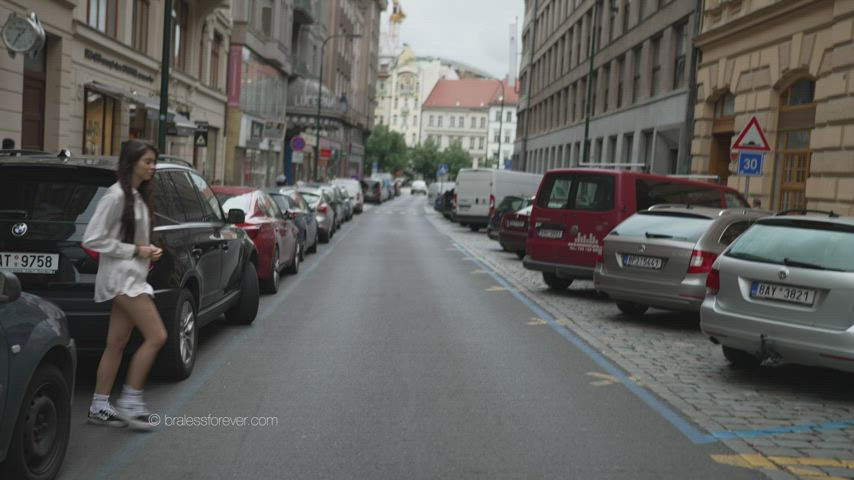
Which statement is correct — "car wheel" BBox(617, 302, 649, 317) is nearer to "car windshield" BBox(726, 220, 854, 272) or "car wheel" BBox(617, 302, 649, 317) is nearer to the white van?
"car windshield" BBox(726, 220, 854, 272)

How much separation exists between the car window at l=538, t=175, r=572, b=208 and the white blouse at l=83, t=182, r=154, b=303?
9487 mm

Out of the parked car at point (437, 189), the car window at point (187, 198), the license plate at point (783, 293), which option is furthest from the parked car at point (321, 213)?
the parked car at point (437, 189)

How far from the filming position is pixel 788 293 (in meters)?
7.81

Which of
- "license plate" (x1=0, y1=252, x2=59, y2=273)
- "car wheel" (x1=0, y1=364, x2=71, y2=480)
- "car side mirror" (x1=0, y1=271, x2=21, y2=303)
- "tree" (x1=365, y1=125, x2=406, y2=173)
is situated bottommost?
"car wheel" (x1=0, y1=364, x2=71, y2=480)

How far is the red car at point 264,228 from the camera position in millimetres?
12922

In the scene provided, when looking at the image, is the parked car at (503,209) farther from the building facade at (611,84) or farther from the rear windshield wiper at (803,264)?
the rear windshield wiper at (803,264)

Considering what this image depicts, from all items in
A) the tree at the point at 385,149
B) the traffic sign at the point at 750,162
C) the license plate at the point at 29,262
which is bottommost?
the license plate at the point at 29,262

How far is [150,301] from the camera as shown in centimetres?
588

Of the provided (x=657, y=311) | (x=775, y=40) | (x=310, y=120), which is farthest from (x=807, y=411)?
(x=310, y=120)

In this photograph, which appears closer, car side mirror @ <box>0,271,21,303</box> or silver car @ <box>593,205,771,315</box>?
car side mirror @ <box>0,271,21,303</box>

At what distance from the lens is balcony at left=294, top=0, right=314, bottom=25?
5191 cm

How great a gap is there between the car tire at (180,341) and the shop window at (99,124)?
17.3 meters

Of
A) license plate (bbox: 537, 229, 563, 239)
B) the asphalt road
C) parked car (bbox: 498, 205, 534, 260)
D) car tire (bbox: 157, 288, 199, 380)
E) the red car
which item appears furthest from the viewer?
parked car (bbox: 498, 205, 534, 260)

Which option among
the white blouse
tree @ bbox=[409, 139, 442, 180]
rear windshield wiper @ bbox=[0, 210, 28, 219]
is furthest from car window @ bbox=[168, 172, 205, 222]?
tree @ bbox=[409, 139, 442, 180]
